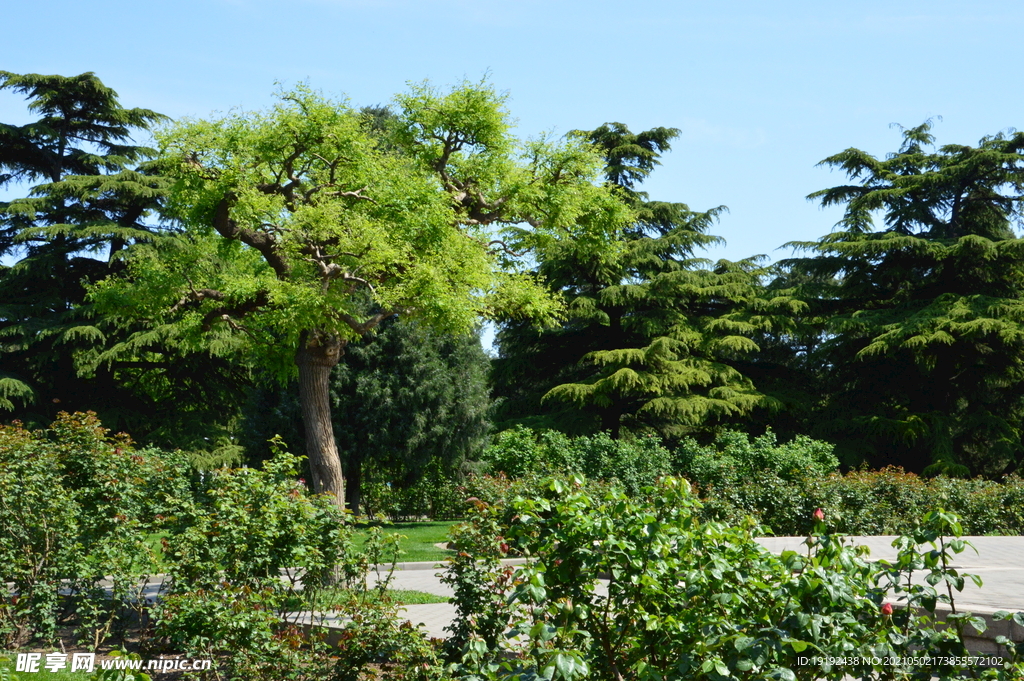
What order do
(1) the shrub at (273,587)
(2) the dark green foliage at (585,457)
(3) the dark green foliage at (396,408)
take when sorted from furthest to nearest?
(3) the dark green foliage at (396,408) → (2) the dark green foliage at (585,457) → (1) the shrub at (273,587)

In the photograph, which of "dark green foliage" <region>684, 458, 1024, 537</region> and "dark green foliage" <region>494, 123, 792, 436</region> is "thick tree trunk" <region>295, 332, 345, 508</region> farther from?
"dark green foliage" <region>494, 123, 792, 436</region>

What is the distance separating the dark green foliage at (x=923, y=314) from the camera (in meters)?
22.3

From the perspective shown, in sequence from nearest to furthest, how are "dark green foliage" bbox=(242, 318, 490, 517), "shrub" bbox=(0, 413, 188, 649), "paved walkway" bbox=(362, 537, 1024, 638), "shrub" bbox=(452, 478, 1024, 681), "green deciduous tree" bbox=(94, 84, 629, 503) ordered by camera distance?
"shrub" bbox=(452, 478, 1024, 681), "paved walkway" bbox=(362, 537, 1024, 638), "shrub" bbox=(0, 413, 188, 649), "green deciduous tree" bbox=(94, 84, 629, 503), "dark green foliage" bbox=(242, 318, 490, 517)

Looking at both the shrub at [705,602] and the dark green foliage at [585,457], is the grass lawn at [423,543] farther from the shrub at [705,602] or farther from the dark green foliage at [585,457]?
the shrub at [705,602]

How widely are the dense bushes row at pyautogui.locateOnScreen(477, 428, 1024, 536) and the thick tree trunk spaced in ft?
6.67

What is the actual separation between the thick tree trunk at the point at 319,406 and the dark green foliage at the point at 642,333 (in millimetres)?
11426

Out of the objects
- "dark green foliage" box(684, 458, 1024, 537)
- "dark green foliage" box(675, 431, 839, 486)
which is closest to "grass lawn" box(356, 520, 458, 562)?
"dark green foliage" box(684, 458, 1024, 537)

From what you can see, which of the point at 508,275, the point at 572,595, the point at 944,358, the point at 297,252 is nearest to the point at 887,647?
the point at 572,595

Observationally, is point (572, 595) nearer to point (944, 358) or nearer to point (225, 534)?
point (225, 534)

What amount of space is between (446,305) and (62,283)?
1727 cm

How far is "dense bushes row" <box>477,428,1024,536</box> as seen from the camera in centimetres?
1241

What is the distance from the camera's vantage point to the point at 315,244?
496 inches

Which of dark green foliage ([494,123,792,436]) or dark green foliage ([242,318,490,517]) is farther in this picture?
dark green foliage ([494,123,792,436])

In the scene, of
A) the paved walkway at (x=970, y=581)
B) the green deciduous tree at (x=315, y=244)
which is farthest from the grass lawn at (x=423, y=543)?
the green deciduous tree at (x=315, y=244)
